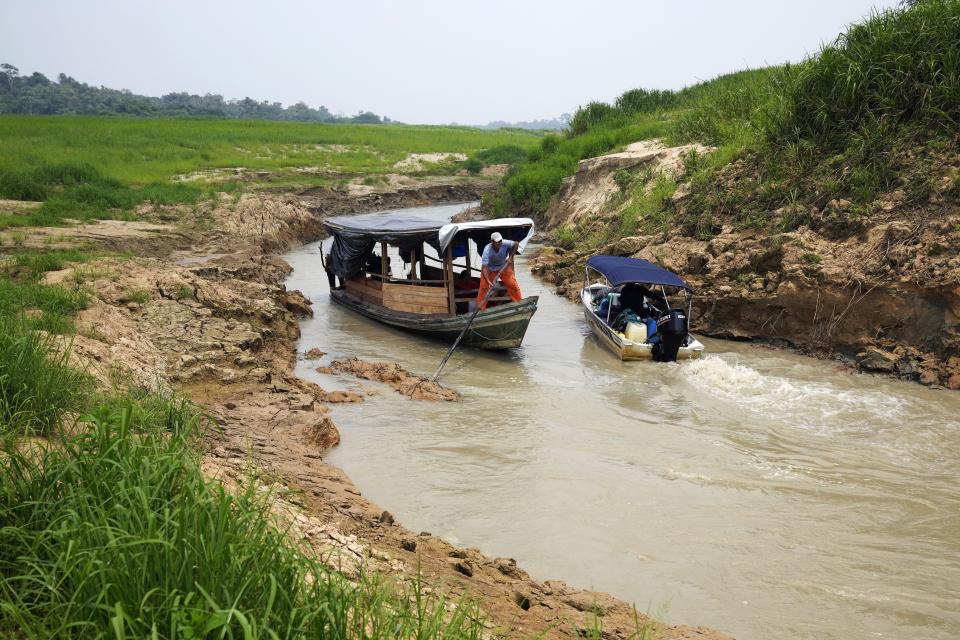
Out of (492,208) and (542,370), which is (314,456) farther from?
(492,208)

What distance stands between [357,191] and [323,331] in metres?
17.7

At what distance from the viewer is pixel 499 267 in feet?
40.2

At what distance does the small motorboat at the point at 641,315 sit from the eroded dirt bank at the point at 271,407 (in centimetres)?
407

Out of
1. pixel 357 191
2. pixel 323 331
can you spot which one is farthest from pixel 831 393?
pixel 357 191

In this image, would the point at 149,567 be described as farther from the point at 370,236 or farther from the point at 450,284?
the point at 370,236

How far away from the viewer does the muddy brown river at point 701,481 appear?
552 centimetres

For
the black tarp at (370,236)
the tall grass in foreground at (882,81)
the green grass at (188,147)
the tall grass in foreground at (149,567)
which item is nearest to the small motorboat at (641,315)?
the black tarp at (370,236)

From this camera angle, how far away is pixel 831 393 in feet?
33.5

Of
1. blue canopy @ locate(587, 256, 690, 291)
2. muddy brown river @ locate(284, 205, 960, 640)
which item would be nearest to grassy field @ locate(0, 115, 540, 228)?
muddy brown river @ locate(284, 205, 960, 640)

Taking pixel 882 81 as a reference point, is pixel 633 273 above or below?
below

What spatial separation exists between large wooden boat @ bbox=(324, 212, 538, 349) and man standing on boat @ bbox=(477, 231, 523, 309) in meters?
0.26

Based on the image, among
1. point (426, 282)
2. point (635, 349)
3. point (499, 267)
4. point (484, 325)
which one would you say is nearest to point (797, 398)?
point (635, 349)

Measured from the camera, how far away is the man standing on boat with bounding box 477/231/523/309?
12.2 m

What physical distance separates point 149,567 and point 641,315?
11.0m
